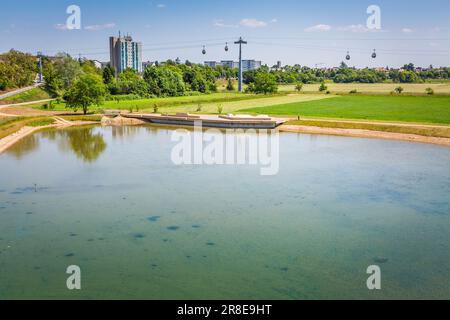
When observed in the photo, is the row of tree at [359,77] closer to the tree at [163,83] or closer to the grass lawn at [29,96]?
the tree at [163,83]

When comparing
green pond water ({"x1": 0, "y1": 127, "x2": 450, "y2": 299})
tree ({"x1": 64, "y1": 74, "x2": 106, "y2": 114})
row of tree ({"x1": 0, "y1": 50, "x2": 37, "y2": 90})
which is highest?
row of tree ({"x1": 0, "y1": 50, "x2": 37, "y2": 90})

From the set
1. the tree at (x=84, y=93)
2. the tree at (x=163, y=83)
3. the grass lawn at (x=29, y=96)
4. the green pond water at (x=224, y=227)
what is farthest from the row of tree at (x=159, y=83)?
the green pond water at (x=224, y=227)

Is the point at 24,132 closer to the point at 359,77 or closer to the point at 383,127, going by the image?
the point at 383,127

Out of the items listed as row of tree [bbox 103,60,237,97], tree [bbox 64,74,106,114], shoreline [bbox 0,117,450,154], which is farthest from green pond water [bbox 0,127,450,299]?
row of tree [bbox 103,60,237,97]

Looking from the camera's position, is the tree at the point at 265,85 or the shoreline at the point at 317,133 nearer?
the shoreline at the point at 317,133

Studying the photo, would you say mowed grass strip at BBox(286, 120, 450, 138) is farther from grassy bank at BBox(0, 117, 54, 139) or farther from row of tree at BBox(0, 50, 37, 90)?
row of tree at BBox(0, 50, 37, 90)
